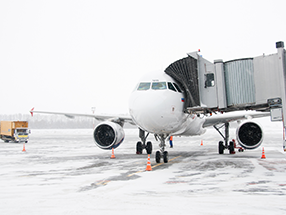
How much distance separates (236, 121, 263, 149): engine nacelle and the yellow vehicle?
2311cm

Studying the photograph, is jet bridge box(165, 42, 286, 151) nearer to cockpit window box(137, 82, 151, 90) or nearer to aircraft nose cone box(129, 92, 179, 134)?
aircraft nose cone box(129, 92, 179, 134)

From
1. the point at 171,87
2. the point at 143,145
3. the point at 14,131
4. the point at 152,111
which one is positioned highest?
the point at 171,87

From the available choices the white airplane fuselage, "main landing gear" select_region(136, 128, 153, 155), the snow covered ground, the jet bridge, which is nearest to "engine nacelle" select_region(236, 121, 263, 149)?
the jet bridge

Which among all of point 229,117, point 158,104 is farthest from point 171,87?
point 229,117

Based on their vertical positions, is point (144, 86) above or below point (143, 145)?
above

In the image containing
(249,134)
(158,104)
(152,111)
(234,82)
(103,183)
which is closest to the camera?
(103,183)

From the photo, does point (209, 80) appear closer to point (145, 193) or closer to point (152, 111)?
point (152, 111)

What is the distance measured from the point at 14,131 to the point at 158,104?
25.7 m

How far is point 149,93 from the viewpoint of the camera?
10.2 metres

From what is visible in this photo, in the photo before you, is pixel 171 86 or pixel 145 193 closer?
pixel 145 193

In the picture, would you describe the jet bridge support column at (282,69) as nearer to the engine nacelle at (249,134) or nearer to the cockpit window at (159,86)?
the engine nacelle at (249,134)

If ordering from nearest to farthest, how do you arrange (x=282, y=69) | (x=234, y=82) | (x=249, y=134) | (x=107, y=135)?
(x=282, y=69) < (x=234, y=82) < (x=249, y=134) < (x=107, y=135)

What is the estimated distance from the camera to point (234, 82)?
10.0 meters

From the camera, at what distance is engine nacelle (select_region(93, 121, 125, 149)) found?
13.5 m
